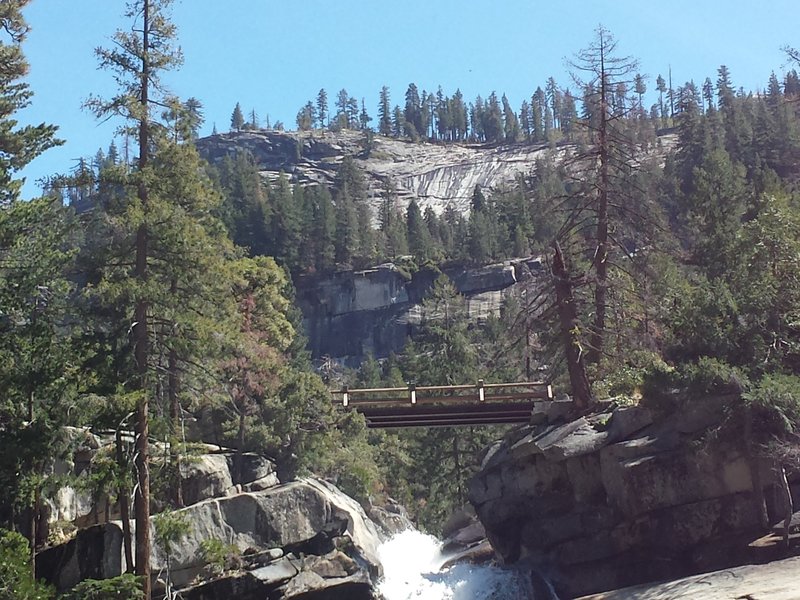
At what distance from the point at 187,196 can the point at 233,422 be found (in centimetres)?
1041

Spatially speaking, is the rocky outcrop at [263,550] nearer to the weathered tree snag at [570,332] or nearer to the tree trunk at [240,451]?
the tree trunk at [240,451]

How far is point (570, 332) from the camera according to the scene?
26.0 meters

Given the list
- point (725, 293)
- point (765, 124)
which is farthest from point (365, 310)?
point (725, 293)

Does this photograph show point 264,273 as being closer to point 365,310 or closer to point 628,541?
point 628,541

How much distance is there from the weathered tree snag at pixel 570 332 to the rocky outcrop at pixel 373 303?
206 ft

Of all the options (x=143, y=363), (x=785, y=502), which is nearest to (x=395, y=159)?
(x=785, y=502)

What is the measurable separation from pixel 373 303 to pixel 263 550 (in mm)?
68872

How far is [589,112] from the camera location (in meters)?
30.7

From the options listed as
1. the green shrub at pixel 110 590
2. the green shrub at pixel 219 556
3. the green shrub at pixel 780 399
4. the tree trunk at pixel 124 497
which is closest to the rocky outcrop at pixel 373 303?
the green shrub at pixel 219 556

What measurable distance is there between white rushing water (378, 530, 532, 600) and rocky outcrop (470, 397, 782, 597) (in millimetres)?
906

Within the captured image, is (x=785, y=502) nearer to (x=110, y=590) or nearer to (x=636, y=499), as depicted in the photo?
(x=636, y=499)

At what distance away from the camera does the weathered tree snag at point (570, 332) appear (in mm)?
25891

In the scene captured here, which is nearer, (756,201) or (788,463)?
(788,463)

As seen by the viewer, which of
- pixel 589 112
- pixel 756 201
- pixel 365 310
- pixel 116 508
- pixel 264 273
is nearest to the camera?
pixel 116 508
